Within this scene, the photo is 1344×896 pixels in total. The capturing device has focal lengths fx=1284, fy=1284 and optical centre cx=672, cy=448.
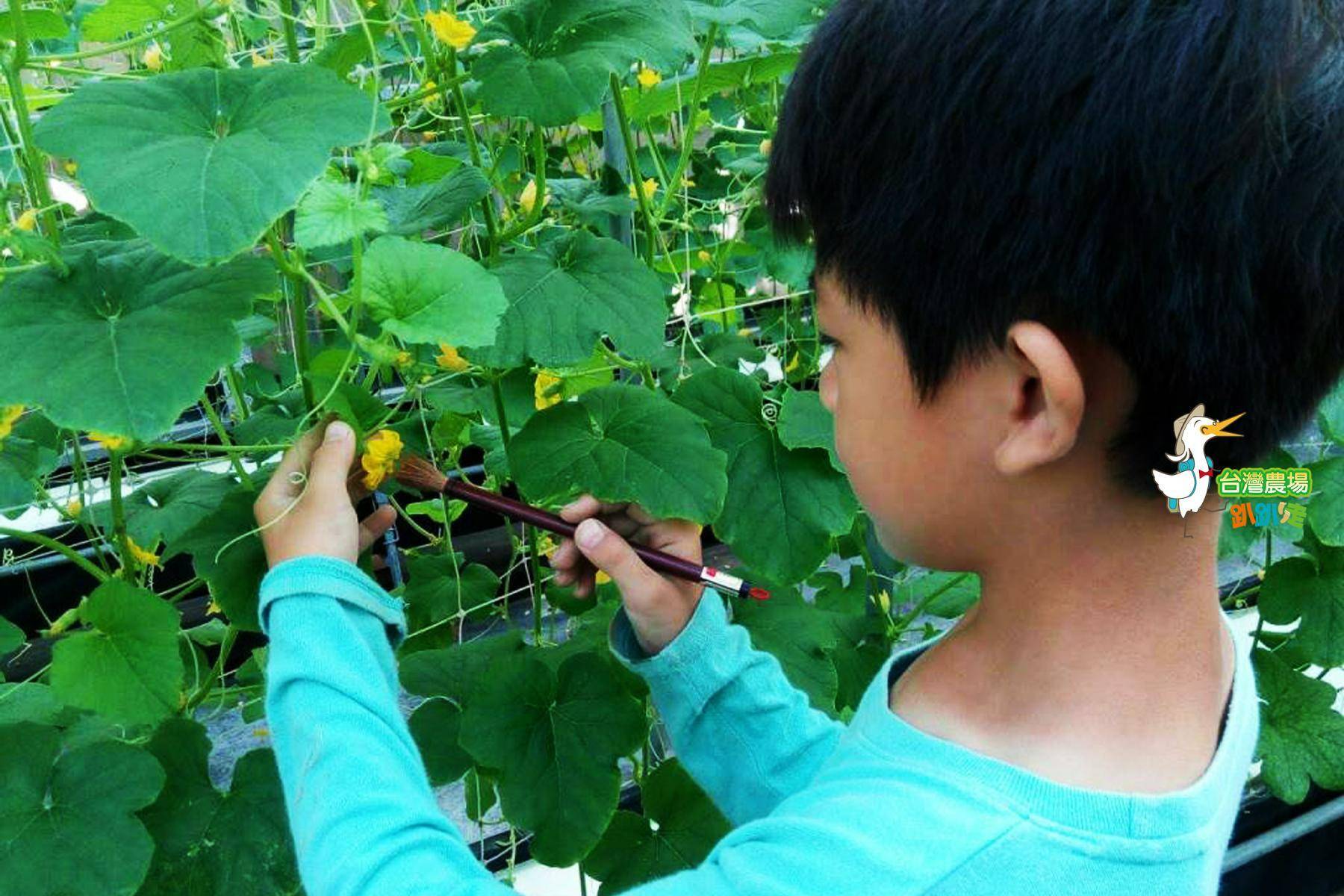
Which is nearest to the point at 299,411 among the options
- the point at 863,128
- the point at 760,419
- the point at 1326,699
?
the point at 760,419

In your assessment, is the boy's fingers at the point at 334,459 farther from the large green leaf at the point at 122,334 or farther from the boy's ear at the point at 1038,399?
the boy's ear at the point at 1038,399

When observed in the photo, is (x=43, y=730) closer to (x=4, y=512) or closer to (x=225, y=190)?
(x=4, y=512)

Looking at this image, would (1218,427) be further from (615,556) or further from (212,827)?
(212,827)

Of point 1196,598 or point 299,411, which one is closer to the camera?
point 1196,598

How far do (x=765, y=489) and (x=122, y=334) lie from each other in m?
0.50

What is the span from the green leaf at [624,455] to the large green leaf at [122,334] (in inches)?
8.9

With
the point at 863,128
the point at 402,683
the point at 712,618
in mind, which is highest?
the point at 863,128

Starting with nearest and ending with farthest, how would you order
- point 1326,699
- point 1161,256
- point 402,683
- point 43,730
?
point 1161,256
point 43,730
point 402,683
point 1326,699

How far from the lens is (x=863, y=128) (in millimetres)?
576

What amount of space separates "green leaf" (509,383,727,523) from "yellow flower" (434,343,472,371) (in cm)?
6

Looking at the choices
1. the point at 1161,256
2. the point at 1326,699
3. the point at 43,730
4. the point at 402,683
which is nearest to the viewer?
the point at 1161,256

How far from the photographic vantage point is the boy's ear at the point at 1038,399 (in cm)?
52

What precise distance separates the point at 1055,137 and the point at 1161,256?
0.21 ft

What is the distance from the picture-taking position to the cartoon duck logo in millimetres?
555
